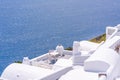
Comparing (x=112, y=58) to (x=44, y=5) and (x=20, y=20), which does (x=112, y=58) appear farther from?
(x=44, y=5)

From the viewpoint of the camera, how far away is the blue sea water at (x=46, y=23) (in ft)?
162

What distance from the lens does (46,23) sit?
7106cm

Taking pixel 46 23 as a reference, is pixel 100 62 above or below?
below

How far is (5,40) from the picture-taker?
54500mm

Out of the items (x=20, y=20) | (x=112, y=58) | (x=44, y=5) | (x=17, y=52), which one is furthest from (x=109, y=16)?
(x=112, y=58)

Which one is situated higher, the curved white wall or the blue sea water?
the blue sea water

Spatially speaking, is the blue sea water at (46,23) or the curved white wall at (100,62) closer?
the curved white wall at (100,62)

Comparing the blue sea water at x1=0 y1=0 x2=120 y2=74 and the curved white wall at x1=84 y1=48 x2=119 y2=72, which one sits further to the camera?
the blue sea water at x1=0 y1=0 x2=120 y2=74

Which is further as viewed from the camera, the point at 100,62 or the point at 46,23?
the point at 46,23

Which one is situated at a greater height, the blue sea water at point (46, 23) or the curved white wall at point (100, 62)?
the blue sea water at point (46, 23)

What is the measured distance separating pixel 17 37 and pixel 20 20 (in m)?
17.6

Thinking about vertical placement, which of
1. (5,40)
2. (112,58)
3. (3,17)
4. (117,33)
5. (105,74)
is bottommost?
(105,74)

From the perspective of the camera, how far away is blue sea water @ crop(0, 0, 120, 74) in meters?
49.4

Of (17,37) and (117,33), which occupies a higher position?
(17,37)
